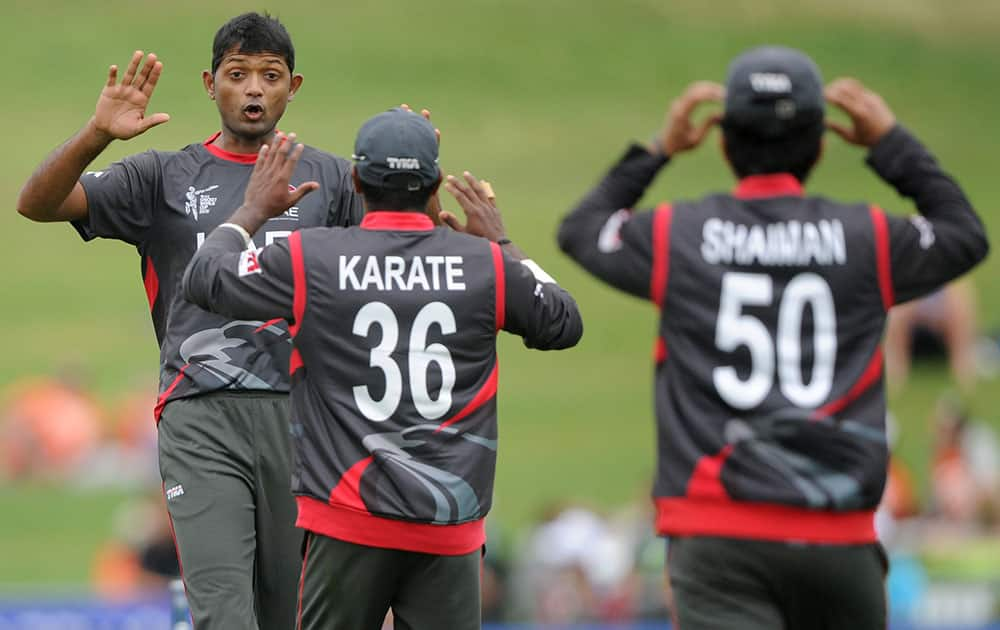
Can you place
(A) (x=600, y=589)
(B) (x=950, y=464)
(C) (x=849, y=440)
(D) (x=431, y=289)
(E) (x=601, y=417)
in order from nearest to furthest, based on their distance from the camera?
(C) (x=849, y=440)
(D) (x=431, y=289)
(A) (x=600, y=589)
(B) (x=950, y=464)
(E) (x=601, y=417)

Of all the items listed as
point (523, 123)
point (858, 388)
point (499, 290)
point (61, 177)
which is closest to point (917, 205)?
point (858, 388)

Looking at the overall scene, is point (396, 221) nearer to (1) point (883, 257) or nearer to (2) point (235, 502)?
(2) point (235, 502)

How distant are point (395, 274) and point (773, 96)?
120 cm

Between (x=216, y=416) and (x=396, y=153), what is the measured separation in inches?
47.6

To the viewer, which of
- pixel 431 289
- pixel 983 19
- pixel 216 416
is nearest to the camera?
pixel 431 289

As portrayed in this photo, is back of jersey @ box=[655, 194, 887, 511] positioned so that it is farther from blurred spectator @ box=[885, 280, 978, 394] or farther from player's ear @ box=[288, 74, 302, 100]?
blurred spectator @ box=[885, 280, 978, 394]

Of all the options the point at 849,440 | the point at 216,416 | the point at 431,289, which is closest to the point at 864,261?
the point at 849,440

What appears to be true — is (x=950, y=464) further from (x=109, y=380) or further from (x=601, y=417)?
(x=109, y=380)

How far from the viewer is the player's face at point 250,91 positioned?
18.5 feet

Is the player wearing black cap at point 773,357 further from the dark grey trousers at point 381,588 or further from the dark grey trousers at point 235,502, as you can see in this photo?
the dark grey trousers at point 235,502

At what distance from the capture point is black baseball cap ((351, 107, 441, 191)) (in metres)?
4.83

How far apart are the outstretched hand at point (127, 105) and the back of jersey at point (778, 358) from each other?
2014 mm

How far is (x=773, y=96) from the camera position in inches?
164

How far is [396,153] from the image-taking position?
483 centimetres
